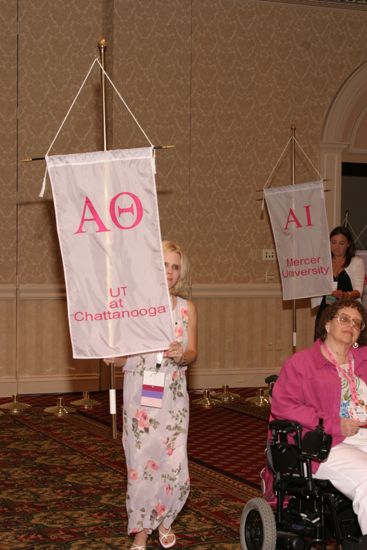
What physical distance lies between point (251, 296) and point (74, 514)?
5111 mm

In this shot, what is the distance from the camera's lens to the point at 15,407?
8.27 metres

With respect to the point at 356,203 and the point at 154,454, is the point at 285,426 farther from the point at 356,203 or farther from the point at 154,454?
the point at 356,203

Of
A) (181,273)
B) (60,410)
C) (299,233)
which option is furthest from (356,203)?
(181,273)

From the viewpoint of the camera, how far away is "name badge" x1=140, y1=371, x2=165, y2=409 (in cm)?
429

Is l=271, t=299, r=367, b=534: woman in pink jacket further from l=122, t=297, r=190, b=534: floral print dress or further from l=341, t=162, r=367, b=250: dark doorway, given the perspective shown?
l=341, t=162, r=367, b=250: dark doorway

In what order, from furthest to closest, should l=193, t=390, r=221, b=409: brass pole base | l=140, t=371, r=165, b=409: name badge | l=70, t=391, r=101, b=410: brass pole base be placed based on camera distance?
l=193, t=390, r=221, b=409: brass pole base
l=70, t=391, r=101, b=410: brass pole base
l=140, t=371, r=165, b=409: name badge

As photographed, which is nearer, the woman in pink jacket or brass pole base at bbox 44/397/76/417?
the woman in pink jacket

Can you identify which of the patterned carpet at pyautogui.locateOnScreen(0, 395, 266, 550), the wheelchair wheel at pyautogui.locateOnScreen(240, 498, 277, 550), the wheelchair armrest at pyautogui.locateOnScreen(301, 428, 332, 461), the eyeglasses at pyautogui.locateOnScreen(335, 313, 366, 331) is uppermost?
the eyeglasses at pyautogui.locateOnScreen(335, 313, 366, 331)

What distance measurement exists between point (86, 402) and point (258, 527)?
472 cm

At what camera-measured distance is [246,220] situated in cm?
976

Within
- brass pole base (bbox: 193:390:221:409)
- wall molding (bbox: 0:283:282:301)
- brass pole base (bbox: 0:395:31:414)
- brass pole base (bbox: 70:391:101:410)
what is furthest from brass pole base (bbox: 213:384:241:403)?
brass pole base (bbox: 0:395:31:414)

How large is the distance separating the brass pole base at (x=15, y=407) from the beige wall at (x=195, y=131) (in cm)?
64

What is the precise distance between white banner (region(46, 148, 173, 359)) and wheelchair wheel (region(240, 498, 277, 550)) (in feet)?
2.93

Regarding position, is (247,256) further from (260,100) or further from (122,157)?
(122,157)
